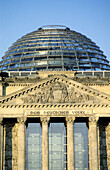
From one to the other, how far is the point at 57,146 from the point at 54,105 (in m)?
11.8

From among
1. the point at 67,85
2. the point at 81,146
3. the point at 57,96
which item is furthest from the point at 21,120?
the point at 81,146

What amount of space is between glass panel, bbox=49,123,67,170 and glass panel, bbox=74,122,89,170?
2.11 m

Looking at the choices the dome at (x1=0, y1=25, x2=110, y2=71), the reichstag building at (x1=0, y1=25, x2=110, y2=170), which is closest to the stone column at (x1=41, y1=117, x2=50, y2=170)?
the reichstag building at (x1=0, y1=25, x2=110, y2=170)

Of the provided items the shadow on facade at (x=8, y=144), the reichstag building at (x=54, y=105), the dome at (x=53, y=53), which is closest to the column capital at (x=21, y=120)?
the reichstag building at (x=54, y=105)

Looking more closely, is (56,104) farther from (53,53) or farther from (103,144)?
(53,53)

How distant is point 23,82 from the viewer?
89000 mm

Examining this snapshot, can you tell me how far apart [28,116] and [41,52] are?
27046 mm

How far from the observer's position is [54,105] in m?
78.7

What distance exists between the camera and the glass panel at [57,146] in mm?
87000

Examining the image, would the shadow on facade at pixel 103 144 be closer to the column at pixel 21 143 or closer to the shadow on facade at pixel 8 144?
the column at pixel 21 143

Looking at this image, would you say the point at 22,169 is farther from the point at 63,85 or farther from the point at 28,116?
the point at 63,85

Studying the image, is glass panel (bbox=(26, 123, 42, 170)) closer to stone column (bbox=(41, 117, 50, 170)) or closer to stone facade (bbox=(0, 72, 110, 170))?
stone facade (bbox=(0, 72, 110, 170))

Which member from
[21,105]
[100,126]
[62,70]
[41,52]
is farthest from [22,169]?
[41,52]

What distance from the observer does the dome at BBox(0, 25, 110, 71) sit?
99.8m
